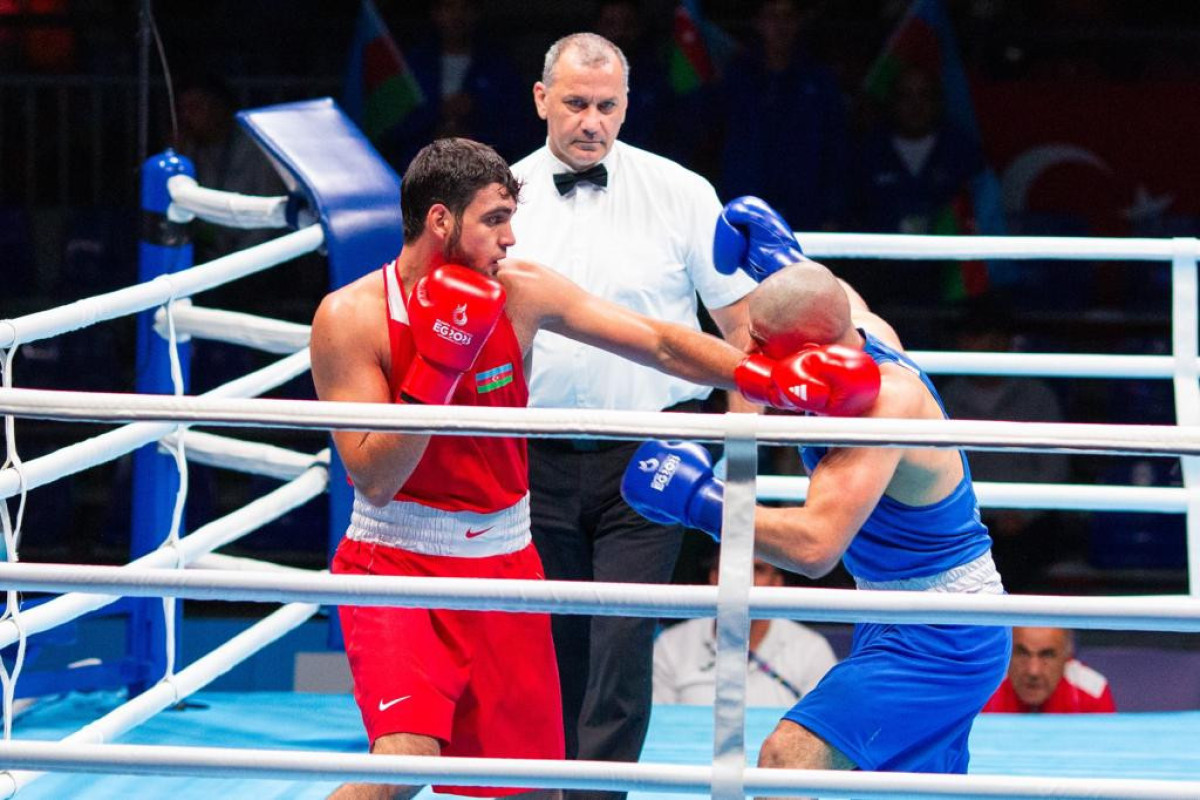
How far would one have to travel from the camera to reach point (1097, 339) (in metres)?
6.54

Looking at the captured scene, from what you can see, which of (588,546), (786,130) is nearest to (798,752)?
(588,546)

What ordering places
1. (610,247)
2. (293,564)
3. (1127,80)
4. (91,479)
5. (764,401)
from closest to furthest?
(764,401) < (610,247) < (293,564) < (91,479) < (1127,80)

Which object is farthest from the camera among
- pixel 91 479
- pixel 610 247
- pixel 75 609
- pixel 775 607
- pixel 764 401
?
pixel 91 479

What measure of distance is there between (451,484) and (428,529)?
8 cm

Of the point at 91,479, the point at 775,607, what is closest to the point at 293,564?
the point at 91,479

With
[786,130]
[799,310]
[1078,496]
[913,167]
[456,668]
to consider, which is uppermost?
[786,130]

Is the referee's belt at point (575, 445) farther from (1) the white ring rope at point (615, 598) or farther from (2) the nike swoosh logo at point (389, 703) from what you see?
(1) the white ring rope at point (615, 598)

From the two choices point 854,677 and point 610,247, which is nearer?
point 854,677

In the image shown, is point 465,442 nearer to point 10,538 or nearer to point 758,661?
point 10,538

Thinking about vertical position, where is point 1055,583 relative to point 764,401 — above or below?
below

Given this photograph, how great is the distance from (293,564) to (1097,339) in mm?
3250

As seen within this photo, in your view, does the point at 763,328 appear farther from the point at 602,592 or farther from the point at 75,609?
the point at 75,609

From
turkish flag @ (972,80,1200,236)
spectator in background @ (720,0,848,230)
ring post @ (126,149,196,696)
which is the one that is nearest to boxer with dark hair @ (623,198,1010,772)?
ring post @ (126,149,196,696)

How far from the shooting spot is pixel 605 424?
1.99m
